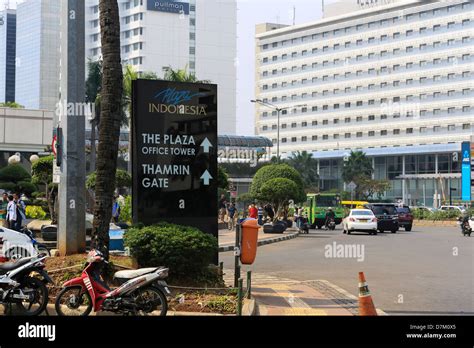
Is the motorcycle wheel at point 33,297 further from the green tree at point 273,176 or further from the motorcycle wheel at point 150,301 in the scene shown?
the green tree at point 273,176

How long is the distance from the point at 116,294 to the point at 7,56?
14072 cm

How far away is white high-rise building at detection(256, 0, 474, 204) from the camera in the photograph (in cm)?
9575

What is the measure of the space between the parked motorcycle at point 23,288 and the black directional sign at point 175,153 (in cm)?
304

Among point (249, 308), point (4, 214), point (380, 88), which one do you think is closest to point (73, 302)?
point (249, 308)

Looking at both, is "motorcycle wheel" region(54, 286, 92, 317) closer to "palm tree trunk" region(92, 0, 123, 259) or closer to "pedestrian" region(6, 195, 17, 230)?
"palm tree trunk" region(92, 0, 123, 259)

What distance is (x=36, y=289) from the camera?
10008 mm

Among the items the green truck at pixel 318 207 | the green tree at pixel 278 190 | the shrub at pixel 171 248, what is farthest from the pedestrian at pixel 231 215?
the shrub at pixel 171 248

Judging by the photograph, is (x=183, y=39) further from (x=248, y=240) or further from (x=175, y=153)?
(x=248, y=240)

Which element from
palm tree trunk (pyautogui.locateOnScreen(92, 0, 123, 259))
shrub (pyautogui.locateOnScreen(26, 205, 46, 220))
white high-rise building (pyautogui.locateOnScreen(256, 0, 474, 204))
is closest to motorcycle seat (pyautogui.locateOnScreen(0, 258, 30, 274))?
palm tree trunk (pyautogui.locateOnScreen(92, 0, 123, 259))

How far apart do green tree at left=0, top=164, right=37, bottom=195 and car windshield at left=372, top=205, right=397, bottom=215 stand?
19.6 meters

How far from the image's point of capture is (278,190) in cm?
3681

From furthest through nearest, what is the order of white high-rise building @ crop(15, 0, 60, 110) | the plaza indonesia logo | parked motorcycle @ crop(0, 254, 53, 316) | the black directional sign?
white high-rise building @ crop(15, 0, 60, 110) → the plaza indonesia logo → the black directional sign → parked motorcycle @ crop(0, 254, 53, 316)

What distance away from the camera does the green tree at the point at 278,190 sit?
36.8m
